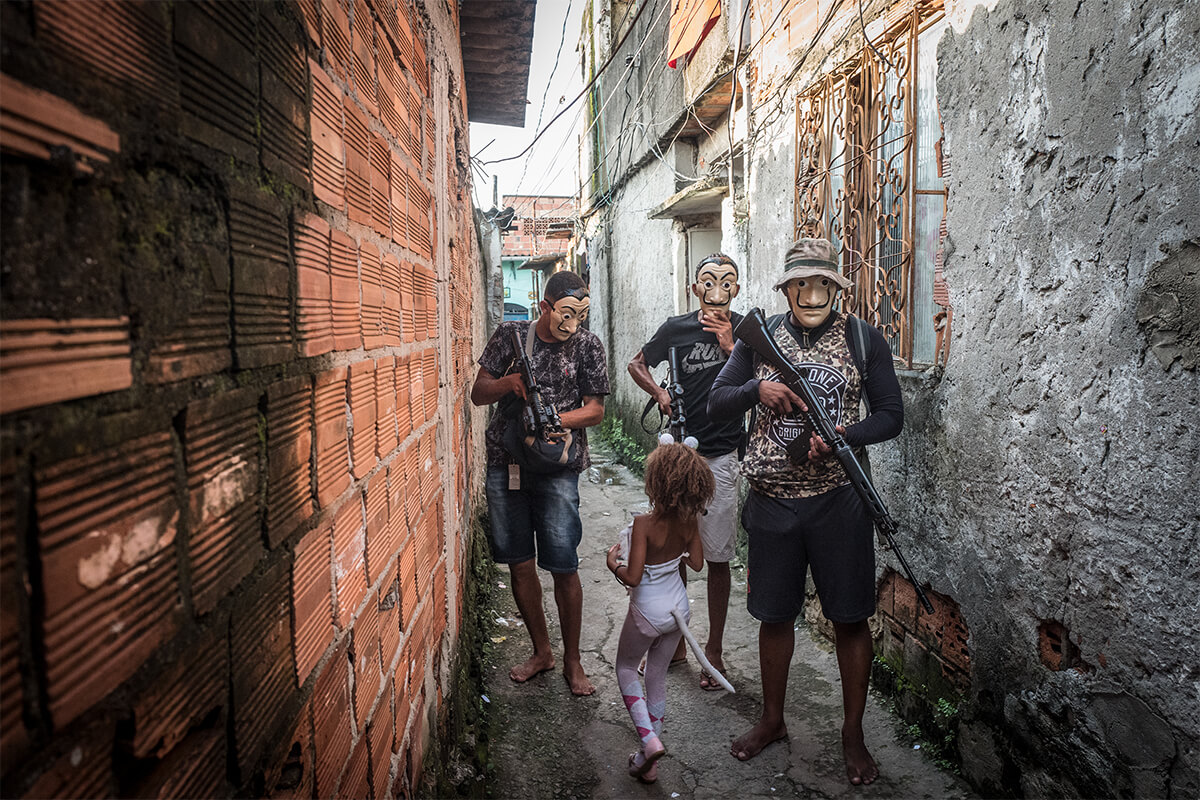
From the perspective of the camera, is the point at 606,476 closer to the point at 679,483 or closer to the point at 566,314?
the point at 566,314

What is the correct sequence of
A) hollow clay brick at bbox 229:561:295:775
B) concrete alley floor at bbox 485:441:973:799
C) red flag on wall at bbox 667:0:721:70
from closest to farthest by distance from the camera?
hollow clay brick at bbox 229:561:295:775 → concrete alley floor at bbox 485:441:973:799 → red flag on wall at bbox 667:0:721:70

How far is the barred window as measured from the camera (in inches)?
123

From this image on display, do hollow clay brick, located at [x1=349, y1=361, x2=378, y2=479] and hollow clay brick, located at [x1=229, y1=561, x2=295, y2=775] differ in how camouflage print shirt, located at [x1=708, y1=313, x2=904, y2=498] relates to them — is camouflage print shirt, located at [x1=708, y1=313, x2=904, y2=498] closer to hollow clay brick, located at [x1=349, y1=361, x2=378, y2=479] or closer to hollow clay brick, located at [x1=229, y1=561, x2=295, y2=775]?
hollow clay brick, located at [x1=349, y1=361, x2=378, y2=479]

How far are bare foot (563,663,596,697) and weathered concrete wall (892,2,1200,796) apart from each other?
1.57 meters

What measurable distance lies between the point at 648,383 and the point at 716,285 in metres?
0.66

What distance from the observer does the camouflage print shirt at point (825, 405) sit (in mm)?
2629

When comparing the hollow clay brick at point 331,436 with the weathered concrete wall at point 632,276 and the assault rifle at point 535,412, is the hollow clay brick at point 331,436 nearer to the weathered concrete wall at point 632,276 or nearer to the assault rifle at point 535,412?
the assault rifle at point 535,412

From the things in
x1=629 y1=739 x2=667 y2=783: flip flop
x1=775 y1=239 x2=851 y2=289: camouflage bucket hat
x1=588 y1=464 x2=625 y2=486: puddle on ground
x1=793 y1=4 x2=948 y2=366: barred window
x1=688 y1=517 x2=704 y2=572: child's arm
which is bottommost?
x1=629 y1=739 x2=667 y2=783: flip flop

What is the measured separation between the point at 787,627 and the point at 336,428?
2.23m

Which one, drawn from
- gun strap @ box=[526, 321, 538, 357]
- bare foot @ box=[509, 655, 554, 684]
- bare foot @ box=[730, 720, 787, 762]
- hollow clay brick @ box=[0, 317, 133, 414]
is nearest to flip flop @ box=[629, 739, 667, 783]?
bare foot @ box=[730, 720, 787, 762]

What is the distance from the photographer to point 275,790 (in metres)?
0.84

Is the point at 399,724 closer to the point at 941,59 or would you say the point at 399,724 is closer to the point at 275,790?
the point at 275,790

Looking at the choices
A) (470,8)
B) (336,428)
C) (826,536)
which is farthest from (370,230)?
(470,8)

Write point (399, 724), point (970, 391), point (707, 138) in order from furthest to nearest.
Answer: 1. point (707, 138)
2. point (970, 391)
3. point (399, 724)
